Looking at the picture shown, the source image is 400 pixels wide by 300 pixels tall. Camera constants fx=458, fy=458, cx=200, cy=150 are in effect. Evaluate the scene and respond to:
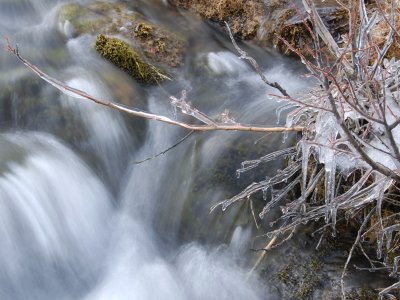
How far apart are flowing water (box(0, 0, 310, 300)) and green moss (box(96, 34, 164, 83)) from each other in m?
0.09

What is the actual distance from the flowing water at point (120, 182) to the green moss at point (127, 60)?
0.09m

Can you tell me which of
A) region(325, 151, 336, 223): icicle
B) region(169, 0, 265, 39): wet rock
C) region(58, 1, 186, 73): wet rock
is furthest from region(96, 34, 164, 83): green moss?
region(325, 151, 336, 223): icicle

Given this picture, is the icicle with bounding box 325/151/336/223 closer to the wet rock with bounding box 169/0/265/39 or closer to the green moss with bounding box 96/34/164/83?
the green moss with bounding box 96/34/164/83

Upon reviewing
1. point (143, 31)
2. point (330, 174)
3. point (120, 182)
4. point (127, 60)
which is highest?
point (143, 31)

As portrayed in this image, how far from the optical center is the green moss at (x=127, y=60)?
4707 millimetres

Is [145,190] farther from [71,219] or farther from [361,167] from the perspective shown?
[361,167]

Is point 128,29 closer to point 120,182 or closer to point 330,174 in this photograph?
point 120,182

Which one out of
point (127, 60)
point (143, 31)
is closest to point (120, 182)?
point (127, 60)

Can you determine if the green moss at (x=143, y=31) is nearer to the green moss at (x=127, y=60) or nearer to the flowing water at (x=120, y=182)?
the green moss at (x=127, y=60)

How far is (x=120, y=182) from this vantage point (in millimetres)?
4066

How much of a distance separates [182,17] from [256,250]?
359cm

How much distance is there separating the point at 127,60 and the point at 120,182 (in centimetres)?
139

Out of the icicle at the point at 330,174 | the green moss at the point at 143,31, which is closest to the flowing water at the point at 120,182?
the green moss at the point at 143,31

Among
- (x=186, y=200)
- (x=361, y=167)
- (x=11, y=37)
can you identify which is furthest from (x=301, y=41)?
(x=11, y=37)
